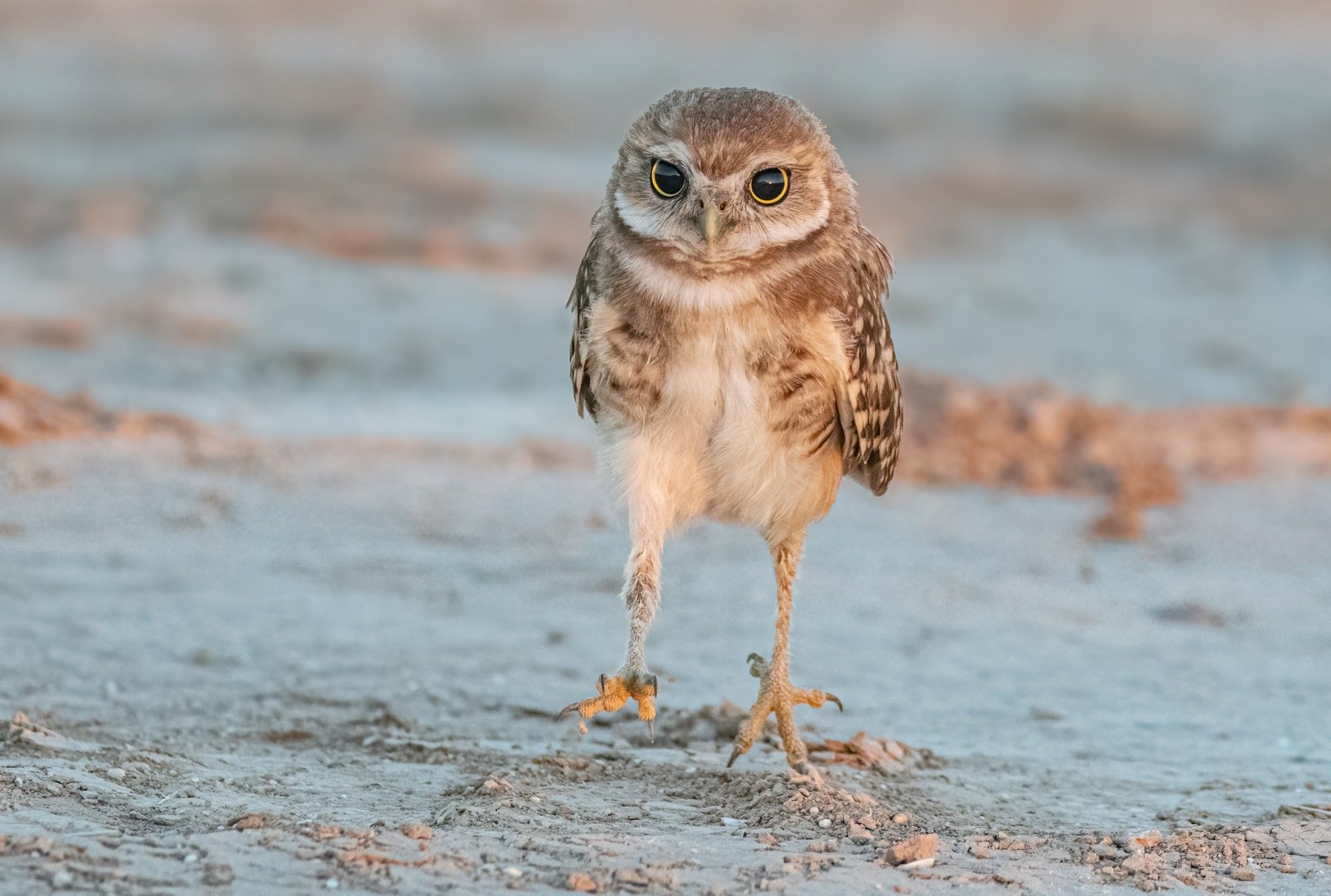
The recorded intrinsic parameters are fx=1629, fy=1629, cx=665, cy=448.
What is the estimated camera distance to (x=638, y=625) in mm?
5215

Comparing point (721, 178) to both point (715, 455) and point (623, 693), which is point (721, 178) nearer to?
point (715, 455)

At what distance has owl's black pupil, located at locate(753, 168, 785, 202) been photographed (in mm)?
5090

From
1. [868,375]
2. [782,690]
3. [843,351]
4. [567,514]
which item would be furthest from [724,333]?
[567,514]

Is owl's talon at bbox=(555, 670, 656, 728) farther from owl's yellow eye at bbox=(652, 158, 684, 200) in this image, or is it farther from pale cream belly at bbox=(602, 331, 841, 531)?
owl's yellow eye at bbox=(652, 158, 684, 200)

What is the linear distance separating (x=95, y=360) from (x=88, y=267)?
266cm

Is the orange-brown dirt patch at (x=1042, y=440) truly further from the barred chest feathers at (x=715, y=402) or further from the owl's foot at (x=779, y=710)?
the barred chest feathers at (x=715, y=402)

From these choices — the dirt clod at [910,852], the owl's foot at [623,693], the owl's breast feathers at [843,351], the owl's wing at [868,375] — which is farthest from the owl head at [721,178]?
the dirt clod at [910,852]

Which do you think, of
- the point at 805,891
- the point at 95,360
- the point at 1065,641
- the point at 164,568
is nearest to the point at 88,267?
the point at 95,360

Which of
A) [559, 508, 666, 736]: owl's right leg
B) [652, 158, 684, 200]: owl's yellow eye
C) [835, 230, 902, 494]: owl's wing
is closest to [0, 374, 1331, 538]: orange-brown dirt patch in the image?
[835, 230, 902, 494]: owl's wing

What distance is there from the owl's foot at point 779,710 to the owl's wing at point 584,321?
1075mm

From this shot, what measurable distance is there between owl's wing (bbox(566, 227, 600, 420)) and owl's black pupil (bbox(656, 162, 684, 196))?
1.36 ft

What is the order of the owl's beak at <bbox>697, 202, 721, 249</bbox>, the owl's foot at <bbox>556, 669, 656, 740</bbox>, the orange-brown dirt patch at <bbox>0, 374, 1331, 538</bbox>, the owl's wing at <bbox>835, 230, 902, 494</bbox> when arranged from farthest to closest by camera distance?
the orange-brown dirt patch at <bbox>0, 374, 1331, 538</bbox>, the owl's wing at <bbox>835, 230, 902, 494</bbox>, the owl's foot at <bbox>556, 669, 656, 740</bbox>, the owl's beak at <bbox>697, 202, 721, 249</bbox>

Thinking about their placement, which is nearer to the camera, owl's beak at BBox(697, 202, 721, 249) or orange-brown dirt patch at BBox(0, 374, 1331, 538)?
owl's beak at BBox(697, 202, 721, 249)

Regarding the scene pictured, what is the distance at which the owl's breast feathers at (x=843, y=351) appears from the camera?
205 inches
